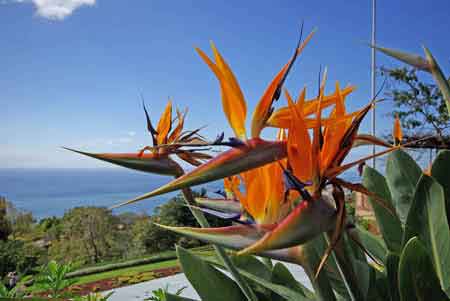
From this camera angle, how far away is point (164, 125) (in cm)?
52

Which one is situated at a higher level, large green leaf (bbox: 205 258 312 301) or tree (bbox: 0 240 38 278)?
large green leaf (bbox: 205 258 312 301)


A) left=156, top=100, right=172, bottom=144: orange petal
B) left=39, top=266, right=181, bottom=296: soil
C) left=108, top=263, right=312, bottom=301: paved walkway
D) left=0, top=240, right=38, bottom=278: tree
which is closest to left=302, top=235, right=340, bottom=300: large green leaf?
left=156, top=100, right=172, bottom=144: orange petal

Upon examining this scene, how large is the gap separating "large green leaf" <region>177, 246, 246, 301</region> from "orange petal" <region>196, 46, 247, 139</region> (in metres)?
0.22

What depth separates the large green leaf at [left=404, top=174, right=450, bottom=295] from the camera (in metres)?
0.51

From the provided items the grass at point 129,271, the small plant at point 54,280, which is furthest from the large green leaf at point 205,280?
the grass at point 129,271

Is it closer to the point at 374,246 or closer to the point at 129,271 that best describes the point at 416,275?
the point at 374,246

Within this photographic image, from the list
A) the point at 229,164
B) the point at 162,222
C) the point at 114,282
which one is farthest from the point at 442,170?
the point at 162,222

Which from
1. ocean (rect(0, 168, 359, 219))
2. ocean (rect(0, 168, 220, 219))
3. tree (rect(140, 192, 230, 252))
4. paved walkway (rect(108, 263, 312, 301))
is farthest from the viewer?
ocean (rect(0, 168, 220, 219))

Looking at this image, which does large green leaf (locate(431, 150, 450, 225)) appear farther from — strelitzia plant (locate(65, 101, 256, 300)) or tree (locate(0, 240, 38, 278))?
tree (locate(0, 240, 38, 278))

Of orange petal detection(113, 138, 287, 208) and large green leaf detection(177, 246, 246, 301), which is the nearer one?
orange petal detection(113, 138, 287, 208)

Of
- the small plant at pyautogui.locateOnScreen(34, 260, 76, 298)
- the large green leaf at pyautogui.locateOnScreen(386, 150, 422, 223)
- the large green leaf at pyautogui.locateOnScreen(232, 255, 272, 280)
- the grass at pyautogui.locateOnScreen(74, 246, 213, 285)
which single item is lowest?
the grass at pyautogui.locateOnScreen(74, 246, 213, 285)

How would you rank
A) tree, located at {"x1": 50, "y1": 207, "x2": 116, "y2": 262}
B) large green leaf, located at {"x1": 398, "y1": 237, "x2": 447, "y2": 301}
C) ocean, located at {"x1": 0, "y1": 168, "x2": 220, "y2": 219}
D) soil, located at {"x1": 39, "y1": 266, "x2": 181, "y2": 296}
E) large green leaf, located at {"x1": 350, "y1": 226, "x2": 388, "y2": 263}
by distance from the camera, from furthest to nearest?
ocean, located at {"x1": 0, "y1": 168, "x2": 220, "y2": 219}
tree, located at {"x1": 50, "y1": 207, "x2": 116, "y2": 262}
soil, located at {"x1": 39, "y1": 266, "x2": 181, "y2": 296}
large green leaf, located at {"x1": 350, "y1": 226, "x2": 388, "y2": 263}
large green leaf, located at {"x1": 398, "y1": 237, "x2": 447, "y2": 301}

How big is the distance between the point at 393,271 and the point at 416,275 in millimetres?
78

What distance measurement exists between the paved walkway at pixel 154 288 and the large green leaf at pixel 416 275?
3399mm
